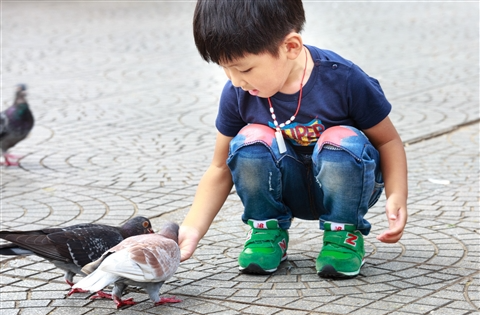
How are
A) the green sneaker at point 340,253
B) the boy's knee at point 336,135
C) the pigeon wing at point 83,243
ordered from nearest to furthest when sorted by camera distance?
the pigeon wing at point 83,243
the boy's knee at point 336,135
the green sneaker at point 340,253

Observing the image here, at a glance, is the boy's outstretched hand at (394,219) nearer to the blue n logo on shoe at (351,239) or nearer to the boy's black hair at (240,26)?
the blue n logo on shoe at (351,239)

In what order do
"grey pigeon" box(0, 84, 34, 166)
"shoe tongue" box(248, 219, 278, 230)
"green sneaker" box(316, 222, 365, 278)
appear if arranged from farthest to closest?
"grey pigeon" box(0, 84, 34, 166) → "shoe tongue" box(248, 219, 278, 230) → "green sneaker" box(316, 222, 365, 278)

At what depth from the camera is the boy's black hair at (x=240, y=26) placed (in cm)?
294

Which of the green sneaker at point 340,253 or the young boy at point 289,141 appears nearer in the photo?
the young boy at point 289,141

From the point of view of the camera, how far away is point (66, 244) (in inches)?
119

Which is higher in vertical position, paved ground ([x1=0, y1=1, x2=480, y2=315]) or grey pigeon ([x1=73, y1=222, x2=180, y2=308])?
grey pigeon ([x1=73, y1=222, x2=180, y2=308])

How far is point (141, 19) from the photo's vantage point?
15641 millimetres

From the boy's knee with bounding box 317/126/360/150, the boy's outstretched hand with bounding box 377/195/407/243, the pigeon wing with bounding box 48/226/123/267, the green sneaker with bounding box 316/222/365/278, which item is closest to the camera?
the boy's outstretched hand with bounding box 377/195/407/243

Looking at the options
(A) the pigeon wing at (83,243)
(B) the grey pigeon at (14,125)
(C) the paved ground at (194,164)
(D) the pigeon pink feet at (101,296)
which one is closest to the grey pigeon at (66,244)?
(A) the pigeon wing at (83,243)

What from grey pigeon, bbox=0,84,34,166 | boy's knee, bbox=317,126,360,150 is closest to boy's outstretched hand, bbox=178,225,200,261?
boy's knee, bbox=317,126,360,150

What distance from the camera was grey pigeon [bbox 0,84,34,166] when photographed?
5840 mm

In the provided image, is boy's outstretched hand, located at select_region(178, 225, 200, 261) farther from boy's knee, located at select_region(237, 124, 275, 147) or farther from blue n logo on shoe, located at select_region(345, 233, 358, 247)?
blue n logo on shoe, located at select_region(345, 233, 358, 247)

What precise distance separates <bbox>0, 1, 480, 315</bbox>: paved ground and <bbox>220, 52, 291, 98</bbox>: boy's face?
0.89 metres

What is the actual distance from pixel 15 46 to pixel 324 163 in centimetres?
949
